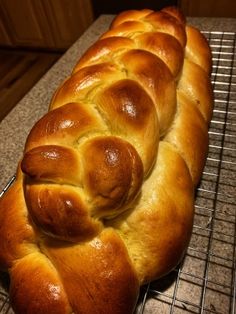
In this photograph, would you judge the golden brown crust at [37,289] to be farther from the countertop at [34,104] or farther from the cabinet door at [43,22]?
the cabinet door at [43,22]

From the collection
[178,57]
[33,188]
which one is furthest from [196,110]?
[33,188]

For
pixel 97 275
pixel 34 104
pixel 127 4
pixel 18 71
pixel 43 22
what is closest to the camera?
pixel 97 275

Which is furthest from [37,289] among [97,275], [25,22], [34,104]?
[25,22]

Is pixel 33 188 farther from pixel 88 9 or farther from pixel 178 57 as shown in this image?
pixel 88 9

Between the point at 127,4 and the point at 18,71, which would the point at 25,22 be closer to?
the point at 18,71

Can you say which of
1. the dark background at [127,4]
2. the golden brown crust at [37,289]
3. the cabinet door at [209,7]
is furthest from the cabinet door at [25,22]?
the golden brown crust at [37,289]

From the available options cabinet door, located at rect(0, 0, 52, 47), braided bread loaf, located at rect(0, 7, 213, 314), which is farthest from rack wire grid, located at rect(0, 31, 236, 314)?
cabinet door, located at rect(0, 0, 52, 47)

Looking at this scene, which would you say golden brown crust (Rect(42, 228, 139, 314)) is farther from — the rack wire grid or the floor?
the floor
